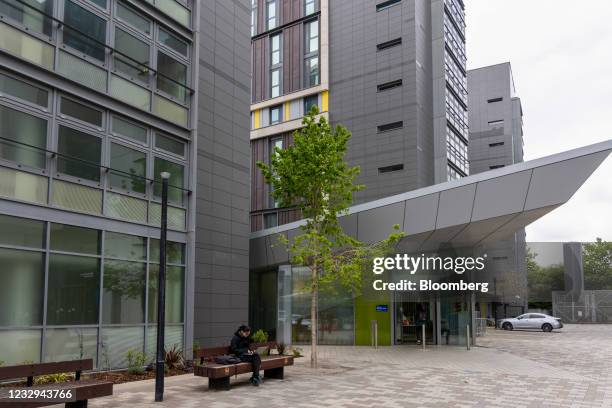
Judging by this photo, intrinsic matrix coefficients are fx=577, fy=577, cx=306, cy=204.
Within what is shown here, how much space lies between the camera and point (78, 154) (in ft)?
48.4

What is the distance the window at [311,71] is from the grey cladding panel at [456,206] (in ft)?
78.6

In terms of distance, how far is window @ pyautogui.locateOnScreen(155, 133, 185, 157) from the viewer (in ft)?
58.0

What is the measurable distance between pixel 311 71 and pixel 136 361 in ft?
102

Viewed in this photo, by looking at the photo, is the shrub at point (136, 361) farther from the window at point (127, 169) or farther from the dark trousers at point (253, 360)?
the window at point (127, 169)

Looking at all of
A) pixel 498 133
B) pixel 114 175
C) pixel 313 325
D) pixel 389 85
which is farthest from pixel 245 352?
pixel 498 133

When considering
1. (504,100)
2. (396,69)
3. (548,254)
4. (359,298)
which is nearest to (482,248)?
(359,298)

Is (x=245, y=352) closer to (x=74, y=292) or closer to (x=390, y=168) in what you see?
(x=74, y=292)

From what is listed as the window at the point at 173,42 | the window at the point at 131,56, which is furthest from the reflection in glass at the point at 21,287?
the window at the point at 173,42

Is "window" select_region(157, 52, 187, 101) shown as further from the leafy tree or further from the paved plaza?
the leafy tree

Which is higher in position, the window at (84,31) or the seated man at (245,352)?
the window at (84,31)

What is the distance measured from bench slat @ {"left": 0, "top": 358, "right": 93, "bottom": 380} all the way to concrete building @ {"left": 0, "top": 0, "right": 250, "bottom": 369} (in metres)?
2.60

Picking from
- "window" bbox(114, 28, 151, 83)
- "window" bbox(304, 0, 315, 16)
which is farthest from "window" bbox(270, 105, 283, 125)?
"window" bbox(114, 28, 151, 83)

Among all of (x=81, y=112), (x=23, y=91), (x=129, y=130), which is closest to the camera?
(x=23, y=91)

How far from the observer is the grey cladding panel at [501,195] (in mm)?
18828
